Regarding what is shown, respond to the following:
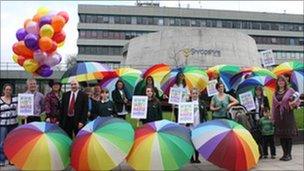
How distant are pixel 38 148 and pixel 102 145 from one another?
1208 mm

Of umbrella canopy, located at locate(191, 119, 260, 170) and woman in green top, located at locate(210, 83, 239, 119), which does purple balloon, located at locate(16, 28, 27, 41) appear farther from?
umbrella canopy, located at locate(191, 119, 260, 170)

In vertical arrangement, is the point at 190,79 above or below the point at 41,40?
below

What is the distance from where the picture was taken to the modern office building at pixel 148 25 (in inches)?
3469

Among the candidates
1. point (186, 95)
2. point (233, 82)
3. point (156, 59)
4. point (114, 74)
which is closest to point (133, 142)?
point (186, 95)

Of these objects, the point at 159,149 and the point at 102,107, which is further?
the point at 102,107

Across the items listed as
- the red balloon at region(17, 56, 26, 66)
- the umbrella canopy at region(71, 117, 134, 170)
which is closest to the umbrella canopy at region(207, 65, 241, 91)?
the red balloon at region(17, 56, 26, 66)

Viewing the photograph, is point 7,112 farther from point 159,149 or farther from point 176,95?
point 159,149

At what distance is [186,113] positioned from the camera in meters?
10.5

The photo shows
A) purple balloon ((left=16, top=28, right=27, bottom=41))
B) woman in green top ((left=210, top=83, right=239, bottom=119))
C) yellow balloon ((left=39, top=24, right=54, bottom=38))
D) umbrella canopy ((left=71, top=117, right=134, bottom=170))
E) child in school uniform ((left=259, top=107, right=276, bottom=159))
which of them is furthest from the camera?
purple balloon ((left=16, top=28, right=27, bottom=41))

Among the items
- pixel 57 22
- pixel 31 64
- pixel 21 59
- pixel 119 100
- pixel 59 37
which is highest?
pixel 57 22

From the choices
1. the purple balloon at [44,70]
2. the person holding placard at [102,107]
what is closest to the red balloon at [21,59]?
the purple balloon at [44,70]

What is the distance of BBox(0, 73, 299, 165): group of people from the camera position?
34.4ft

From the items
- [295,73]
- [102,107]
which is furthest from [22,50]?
[295,73]

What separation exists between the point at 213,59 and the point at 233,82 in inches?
969
